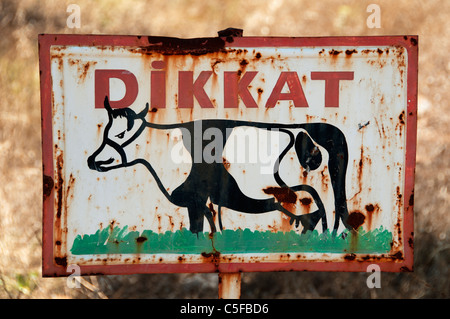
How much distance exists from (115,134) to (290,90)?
26.0 inches

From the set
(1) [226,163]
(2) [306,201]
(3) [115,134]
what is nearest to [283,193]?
(2) [306,201]

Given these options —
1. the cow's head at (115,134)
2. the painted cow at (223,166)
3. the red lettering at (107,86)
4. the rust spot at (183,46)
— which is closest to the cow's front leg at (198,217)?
the painted cow at (223,166)

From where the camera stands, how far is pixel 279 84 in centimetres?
160

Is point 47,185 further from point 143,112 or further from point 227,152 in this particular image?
point 227,152

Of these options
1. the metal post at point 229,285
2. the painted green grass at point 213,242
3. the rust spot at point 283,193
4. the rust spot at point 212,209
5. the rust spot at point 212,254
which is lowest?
the metal post at point 229,285

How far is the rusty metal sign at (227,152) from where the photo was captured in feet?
5.23

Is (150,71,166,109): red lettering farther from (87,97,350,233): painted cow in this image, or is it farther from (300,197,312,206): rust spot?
(300,197,312,206): rust spot

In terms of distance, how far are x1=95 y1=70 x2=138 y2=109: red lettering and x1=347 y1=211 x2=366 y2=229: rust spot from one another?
0.91 m

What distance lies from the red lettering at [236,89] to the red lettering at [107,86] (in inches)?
13.1

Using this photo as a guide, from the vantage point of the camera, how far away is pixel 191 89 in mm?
1600

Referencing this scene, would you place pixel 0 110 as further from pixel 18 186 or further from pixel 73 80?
pixel 73 80

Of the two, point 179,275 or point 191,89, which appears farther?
point 179,275

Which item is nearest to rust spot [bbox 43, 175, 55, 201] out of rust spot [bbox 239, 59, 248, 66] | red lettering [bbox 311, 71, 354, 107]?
rust spot [bbox 239, 59, 248, 66]

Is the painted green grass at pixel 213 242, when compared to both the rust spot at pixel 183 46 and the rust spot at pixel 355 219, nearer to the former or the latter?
the rust spot at pixel 355 219
